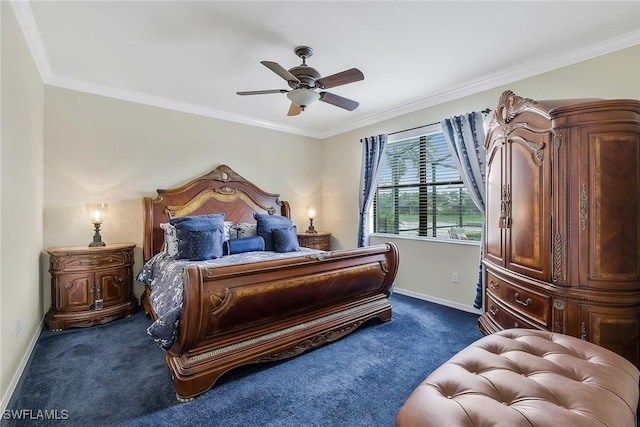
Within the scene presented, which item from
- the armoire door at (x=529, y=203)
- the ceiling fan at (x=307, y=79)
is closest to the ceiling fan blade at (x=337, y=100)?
the ceiling fan at (x=307, y=79)

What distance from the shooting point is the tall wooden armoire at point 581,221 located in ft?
5.69

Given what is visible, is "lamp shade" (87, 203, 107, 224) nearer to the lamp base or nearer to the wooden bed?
the lamp base

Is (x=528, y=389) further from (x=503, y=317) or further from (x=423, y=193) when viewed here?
(x=423, y=193)

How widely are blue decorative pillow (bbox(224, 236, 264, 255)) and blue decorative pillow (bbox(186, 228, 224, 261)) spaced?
261 millimetres

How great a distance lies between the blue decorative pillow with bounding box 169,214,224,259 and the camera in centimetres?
319

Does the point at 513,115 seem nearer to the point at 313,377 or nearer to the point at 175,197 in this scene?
the point at 313,377

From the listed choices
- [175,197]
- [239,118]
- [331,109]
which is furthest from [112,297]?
[331,109]

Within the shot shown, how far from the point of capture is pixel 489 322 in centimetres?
258

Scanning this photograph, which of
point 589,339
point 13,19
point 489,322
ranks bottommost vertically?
point 489,322

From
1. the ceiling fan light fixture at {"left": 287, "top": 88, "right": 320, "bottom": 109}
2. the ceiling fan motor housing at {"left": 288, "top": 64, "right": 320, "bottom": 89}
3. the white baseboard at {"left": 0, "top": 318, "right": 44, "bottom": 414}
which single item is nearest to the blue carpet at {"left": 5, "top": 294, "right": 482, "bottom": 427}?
the white baseboard at {"left": 0, "top": 318, "right": 44, "bottom": 414}

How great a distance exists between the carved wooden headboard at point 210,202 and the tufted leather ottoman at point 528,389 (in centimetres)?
363

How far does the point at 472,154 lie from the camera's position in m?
3.43

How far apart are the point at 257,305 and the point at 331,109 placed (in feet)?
10.3

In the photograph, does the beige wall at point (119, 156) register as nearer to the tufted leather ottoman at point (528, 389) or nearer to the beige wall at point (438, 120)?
the beige wall at point (438, 120)
